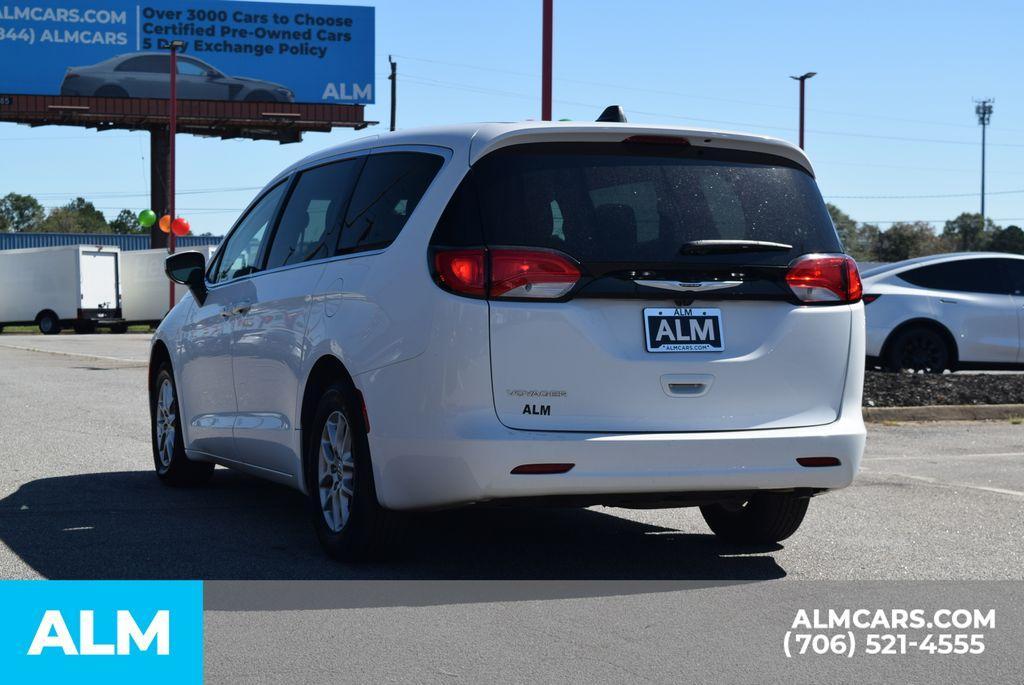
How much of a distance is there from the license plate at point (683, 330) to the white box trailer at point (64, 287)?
131ft

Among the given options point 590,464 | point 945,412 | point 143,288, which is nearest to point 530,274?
point 590,464

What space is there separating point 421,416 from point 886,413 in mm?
8634

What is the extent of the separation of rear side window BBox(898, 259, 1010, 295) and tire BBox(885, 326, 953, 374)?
1.85 ft

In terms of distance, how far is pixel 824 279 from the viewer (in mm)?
6070

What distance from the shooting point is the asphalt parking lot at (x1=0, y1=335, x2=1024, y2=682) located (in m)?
4.69

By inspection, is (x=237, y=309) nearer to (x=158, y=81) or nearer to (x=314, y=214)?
(x=314, y=214)

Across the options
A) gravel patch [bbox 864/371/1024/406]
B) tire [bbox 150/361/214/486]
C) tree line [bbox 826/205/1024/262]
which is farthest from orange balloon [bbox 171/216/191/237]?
tree line [bbox 826/205/1024/262]

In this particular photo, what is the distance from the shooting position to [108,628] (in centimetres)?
461

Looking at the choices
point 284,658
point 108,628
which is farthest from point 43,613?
point 284,658

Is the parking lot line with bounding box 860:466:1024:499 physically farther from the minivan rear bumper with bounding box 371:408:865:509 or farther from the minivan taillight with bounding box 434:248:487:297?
the minivan taillight with bounding box 434:248:487:297

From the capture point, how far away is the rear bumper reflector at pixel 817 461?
5.89 meters

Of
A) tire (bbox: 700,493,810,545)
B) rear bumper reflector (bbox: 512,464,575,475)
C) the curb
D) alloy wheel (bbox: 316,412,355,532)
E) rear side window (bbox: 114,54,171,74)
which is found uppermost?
rear side window (bbox: 114,54,171,74)

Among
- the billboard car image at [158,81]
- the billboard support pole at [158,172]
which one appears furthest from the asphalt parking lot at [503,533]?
the billboard car image at [158,81]

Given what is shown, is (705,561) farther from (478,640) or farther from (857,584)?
(478,640)
